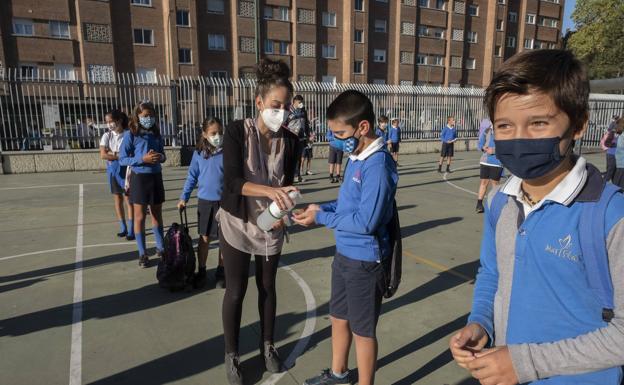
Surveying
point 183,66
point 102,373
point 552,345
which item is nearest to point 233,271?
point 102,373

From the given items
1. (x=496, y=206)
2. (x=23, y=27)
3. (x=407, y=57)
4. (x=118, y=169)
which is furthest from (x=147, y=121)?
(x=407, y=57)

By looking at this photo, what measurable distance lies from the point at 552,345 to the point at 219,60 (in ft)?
118

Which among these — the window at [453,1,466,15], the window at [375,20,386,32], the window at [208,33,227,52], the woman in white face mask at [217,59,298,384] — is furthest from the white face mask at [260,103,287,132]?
the window at [453,1,466,15]

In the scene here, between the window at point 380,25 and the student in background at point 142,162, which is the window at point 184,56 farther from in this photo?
the student in background at point 142,162

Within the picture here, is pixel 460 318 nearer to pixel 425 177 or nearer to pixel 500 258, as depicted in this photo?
pixel 500 258

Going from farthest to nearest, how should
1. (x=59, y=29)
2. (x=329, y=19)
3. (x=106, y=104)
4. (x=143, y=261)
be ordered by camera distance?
1. (x=329, y=19)
2. (x=59, y=29)
3. (x=106, y=104)
4. (x=143, y=261)

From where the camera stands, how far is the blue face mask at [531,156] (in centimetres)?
123

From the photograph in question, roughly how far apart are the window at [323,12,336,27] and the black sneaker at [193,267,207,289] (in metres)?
37.5

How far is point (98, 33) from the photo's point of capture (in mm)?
29562

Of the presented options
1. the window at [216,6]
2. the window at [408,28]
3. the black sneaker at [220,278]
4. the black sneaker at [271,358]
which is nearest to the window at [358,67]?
the window at [408,28]

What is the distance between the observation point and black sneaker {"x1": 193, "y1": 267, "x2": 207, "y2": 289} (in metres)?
4.68

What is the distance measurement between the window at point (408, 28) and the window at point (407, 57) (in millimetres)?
1922

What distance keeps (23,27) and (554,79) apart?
115 feet

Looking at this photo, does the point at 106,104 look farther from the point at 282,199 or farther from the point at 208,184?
the point at 282,199
